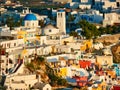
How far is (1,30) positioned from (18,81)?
25.6ft

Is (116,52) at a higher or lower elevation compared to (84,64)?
lower

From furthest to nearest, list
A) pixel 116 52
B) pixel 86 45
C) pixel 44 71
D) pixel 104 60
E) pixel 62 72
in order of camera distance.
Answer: pixel 116 52
pixel 86 45
pixel 104 60
pixel 62 72
pixel 44 71

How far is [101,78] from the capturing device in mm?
24312

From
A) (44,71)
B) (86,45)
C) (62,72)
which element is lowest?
(86,45)

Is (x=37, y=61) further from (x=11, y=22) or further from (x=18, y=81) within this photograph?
(x=11, y=22)

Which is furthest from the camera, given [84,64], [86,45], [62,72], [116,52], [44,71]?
[116,52]

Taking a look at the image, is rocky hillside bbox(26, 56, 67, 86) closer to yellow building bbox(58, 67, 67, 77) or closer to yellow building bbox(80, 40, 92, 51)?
yellow building bbox(58, 67, 67, 77)

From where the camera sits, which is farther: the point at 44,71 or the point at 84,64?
the point at 84,64

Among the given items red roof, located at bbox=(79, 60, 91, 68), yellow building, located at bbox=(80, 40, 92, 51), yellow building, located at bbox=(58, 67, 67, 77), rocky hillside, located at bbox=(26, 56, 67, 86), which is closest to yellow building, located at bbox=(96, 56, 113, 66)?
red roof, located at bbox=(79, 60, 91, 68)

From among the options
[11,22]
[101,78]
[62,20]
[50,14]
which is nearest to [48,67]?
[101,78]

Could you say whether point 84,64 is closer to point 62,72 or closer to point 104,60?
point 62,72

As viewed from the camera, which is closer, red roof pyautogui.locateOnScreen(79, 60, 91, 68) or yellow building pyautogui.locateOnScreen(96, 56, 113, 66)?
red roof pyautogui.locateOnScreen(79, 60, 91, 68)

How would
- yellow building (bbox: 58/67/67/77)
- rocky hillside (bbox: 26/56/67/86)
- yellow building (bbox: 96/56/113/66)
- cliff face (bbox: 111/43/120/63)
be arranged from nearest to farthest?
rocky hillside (bbox: 26/56/67/86)
yellow building (bbox: 58/67/67/77)
yellow building (bbox: 96/56/113/66)
cliff face (bbox: 111/43/120/63)

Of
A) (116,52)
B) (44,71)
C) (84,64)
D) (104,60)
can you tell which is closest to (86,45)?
(116,52)
